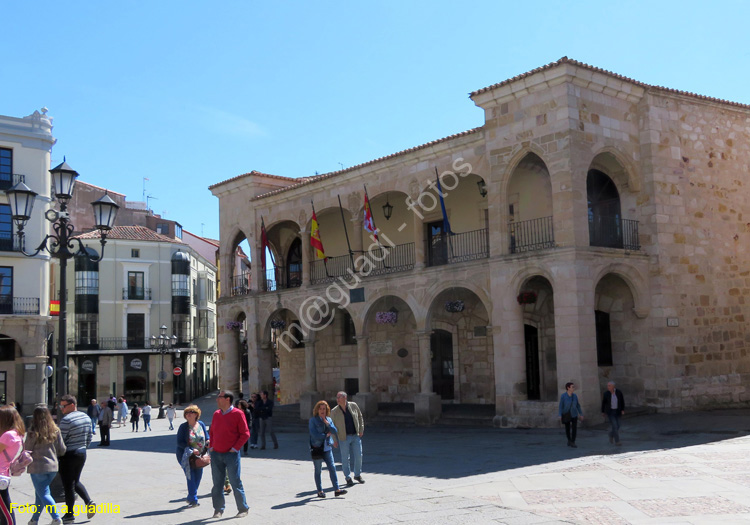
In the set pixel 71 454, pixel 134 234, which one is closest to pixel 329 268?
pixel 71 454

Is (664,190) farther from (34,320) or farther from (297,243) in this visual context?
(34,320)

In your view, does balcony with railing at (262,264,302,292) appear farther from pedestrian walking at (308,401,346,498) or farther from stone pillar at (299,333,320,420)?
pedestrian walking at (308,401,346,498)

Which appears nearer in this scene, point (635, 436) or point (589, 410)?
point (635, 436)

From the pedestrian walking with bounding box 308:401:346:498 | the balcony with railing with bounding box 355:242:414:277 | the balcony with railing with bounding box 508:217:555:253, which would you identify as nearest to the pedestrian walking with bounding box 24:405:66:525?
the pedestrian walking with bounding box 308:401:346:498

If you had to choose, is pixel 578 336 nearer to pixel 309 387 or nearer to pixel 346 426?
pixel 346 426

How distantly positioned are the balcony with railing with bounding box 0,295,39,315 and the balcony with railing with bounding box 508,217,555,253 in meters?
21.8

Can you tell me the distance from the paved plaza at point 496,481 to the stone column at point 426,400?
9.26ft

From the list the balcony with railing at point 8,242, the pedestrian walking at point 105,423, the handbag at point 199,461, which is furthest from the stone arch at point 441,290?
the balcony with railing at point 8,242

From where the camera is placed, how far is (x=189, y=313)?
45.4 metres

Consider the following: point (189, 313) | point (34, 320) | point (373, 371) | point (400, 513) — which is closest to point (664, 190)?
point (373, 371)

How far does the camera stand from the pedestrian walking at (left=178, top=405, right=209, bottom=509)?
9.20 m

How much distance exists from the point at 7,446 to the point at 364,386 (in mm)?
15555

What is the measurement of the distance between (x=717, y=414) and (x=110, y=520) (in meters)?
13.8

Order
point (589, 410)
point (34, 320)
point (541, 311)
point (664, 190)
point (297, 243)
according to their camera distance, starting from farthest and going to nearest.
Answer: point (34, 320) → point (297, 243) → point (541, 311) → point (664, 190) → point (589, 410)
